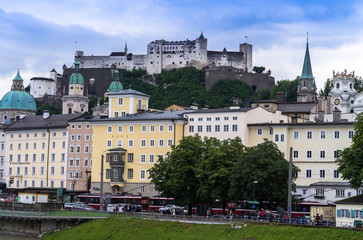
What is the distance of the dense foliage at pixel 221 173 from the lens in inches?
2987

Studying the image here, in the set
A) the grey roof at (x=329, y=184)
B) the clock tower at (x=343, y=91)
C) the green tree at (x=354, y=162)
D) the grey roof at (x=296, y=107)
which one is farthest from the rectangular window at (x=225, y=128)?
the clock tower at (x=343, y=91)

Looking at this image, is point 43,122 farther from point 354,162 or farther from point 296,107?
point 354,162

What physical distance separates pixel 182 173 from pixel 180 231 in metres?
18.9

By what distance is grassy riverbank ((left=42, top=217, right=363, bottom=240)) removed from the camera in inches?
2344

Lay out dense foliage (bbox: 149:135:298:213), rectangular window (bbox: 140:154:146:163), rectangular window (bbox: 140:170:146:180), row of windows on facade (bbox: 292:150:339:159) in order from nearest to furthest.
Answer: dense foliage (bbox: 149:135:298:213) < row of windows on facade (bbox: 292:150:339:159) < rectangular window (bbox: 140:170:146:180) < rectangular window (bbox: 140:154:146:163)

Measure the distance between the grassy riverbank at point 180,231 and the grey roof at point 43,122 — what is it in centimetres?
5328

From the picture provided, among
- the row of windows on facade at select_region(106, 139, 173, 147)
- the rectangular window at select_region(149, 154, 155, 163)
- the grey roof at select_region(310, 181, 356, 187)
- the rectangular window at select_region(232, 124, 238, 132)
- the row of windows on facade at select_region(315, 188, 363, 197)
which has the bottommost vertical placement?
the row of windows on facade at select_region(315, 188, 363, 197)

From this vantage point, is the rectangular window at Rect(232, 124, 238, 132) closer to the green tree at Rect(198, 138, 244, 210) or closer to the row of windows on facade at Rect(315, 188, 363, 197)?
the row of windows on facade at Rect(315, 188, 363, 197)

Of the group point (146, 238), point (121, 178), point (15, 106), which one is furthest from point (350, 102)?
point (146, 238)

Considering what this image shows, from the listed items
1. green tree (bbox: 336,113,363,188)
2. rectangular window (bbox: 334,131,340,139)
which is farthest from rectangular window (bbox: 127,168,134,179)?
green tree (bbox: 336,113,363,188)

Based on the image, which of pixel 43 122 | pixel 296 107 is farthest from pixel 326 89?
pixel 43 122

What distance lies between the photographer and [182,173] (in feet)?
280

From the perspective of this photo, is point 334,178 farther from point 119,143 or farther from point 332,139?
point 119,143

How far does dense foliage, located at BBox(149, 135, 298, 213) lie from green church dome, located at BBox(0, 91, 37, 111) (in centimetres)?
9357
